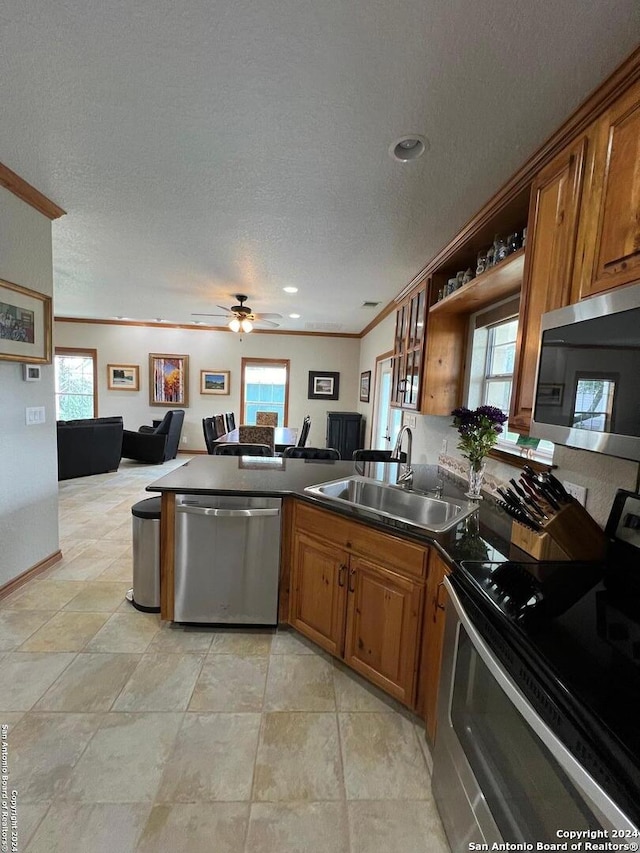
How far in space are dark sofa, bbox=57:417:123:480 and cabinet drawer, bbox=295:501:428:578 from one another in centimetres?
456

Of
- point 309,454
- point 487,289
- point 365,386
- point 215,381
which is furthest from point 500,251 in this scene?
point 215,381

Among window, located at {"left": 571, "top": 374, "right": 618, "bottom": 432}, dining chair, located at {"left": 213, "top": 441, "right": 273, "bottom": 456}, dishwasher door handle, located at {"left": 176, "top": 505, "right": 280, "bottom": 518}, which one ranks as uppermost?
window, located at {"left": 571, "top": 374, "right": 618, "bottom": 432}

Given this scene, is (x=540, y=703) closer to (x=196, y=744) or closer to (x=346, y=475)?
(x=196, y=744)

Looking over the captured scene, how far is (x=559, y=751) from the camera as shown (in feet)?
2.13

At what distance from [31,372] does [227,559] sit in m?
1.86

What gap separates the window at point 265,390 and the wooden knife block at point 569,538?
659 cm

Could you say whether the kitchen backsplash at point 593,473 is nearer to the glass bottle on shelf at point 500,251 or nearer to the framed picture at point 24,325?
the glass bottle on shelf at point 500,251

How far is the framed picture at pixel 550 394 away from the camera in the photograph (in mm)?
1101

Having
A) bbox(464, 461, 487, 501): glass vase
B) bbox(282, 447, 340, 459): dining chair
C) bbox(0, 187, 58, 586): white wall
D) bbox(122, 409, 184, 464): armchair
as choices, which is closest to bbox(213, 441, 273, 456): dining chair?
bbox(282, 447, 340, 459): dining chair

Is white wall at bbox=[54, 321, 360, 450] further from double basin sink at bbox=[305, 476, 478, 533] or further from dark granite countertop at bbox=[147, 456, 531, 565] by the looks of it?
double basin sink at bbox=[305, 476, 478, 533]

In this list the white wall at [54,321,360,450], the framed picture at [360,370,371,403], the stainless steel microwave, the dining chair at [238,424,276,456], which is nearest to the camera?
the stainless steel microwave

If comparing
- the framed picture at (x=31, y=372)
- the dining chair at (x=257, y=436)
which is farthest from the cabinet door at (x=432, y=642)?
the dining chair at (x=257, y=436)

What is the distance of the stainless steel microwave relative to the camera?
0.85 metres

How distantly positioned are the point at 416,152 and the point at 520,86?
19.0 inches
